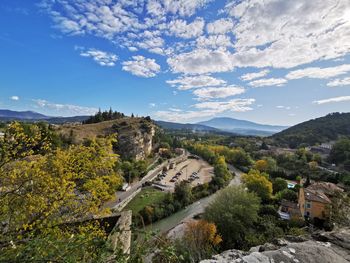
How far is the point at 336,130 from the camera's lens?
9606cm

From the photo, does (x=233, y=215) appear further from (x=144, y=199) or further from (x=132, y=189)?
(x=132, y=189)

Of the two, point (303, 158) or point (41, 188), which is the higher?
point (41, 188)

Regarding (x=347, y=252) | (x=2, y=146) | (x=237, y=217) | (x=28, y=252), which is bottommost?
(x=237, y=217)

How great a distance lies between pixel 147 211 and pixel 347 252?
23035 millimetres

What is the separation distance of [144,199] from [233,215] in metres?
13.7

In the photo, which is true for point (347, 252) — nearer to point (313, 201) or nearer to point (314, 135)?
point (313, 201)

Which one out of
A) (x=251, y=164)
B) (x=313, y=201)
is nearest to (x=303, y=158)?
(x=251, y=164)

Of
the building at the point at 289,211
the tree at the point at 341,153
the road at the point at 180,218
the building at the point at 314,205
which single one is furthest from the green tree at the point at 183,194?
the tree at the point at 341,153

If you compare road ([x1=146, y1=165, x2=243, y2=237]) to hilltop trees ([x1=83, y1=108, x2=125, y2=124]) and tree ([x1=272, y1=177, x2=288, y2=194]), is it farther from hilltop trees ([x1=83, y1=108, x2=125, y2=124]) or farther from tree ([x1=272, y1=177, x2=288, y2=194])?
hilltop trees ([x1=83, y1=108, x2=125, y2=124])

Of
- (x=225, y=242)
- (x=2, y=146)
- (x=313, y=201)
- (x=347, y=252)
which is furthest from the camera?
(x=313, y=201)

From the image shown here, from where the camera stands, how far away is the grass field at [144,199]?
26.7 m

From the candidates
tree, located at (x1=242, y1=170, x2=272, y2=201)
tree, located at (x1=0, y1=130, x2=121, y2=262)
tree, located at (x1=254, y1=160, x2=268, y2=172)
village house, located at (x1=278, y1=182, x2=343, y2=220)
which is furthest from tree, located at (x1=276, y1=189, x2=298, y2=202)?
tree, located at (x1=0, y1=130, x2=121, y2=262)

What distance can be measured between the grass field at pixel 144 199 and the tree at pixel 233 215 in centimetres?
925

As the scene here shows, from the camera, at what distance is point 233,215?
19312 millimetres
